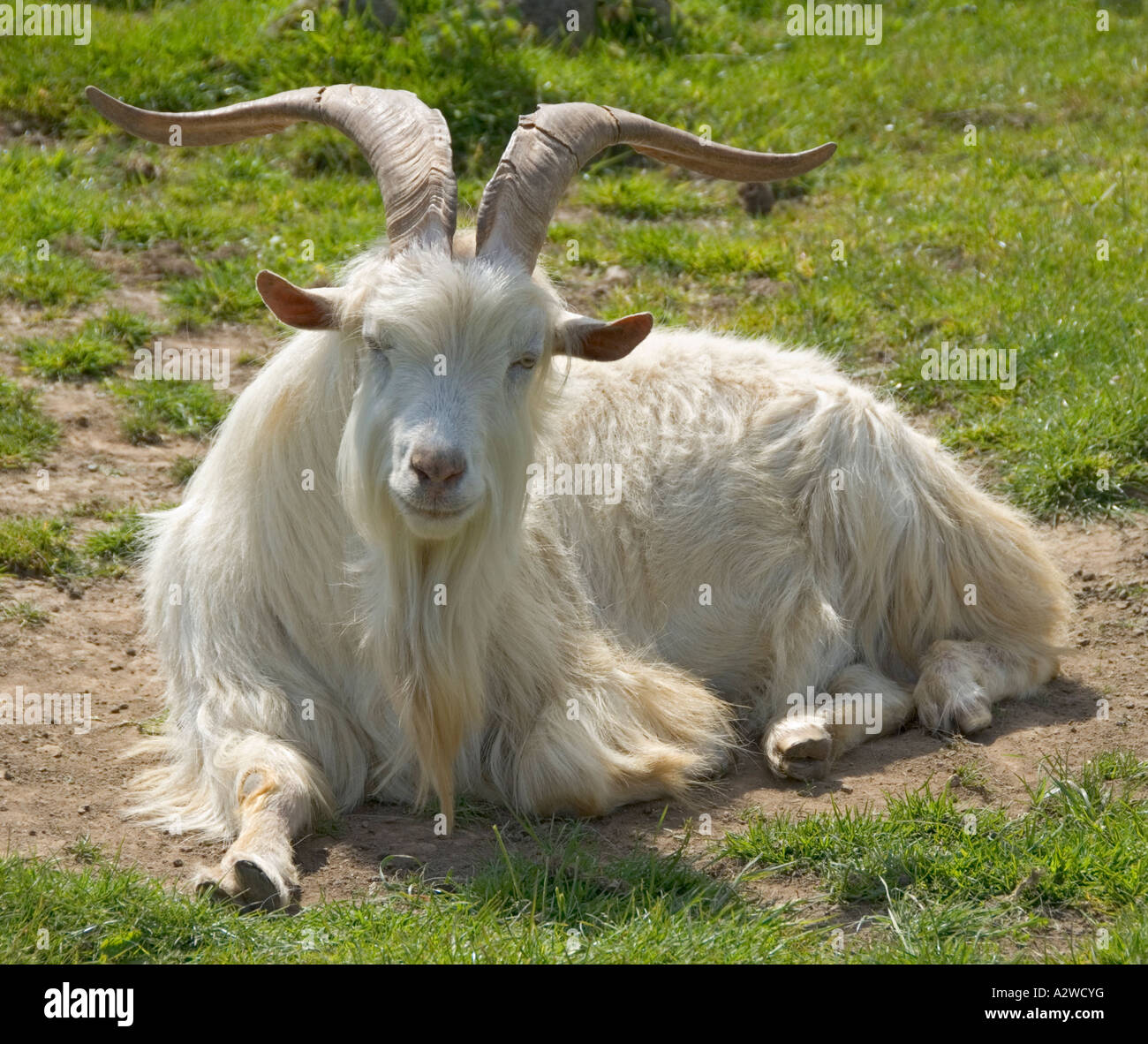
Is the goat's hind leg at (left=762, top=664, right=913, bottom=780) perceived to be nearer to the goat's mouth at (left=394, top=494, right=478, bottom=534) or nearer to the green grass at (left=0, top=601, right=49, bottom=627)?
the goat's mouth at (left=394, top=494, right=478, bottom=534)

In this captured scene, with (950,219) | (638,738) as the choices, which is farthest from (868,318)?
(638,738)

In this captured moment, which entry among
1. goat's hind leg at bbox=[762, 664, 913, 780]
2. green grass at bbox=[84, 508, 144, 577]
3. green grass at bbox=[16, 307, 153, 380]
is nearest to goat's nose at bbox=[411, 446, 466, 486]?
goat's hind leg at bbox=[762, 664, 913, 780]

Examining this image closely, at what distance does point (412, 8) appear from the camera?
10039 mm

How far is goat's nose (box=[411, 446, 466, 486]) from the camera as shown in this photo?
4.13 meters

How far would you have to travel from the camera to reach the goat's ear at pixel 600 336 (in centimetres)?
468

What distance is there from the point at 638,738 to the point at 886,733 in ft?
3.20

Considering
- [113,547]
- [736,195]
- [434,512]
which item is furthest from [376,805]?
[736,195]

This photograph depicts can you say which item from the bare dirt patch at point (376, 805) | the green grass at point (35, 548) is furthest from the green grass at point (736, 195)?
the green grass at point (35, 548)

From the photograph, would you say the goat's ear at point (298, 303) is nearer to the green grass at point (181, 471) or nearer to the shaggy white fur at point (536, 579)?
the shaggy white fur at point (536, 579)

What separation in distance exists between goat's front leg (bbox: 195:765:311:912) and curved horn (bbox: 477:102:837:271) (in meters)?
1.67

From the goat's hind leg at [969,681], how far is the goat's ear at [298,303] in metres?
2.45

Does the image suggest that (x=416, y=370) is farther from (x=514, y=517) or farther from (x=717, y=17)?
(x=717, y=17)

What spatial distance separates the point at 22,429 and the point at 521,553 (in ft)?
9.19

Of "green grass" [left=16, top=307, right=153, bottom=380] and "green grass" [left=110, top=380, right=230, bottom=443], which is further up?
"green grass" [left=16, top=307, right=153, bottom=380]
